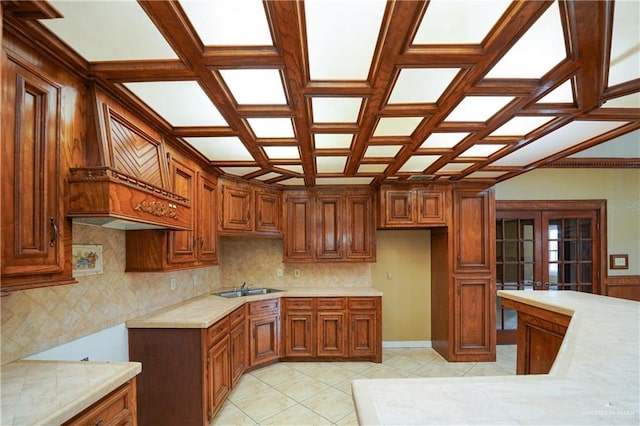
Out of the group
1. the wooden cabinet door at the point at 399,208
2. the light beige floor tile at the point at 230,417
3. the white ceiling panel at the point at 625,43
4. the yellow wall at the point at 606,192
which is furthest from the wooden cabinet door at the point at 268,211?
the white ceiling panel at the point at 625,43

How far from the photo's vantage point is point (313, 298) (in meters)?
4.02

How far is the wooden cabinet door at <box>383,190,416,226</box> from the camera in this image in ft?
13.5

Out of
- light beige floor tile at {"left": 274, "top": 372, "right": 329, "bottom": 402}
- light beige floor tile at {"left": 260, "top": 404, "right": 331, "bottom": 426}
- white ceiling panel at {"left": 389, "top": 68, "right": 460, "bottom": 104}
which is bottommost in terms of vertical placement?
light beige floor tile at {"left": 274, "top": 372, "right": 329, "bottom": 402}

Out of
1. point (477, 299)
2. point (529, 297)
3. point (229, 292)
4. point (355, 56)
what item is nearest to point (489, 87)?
point (355, 56)

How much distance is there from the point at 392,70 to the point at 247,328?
3.16 metres

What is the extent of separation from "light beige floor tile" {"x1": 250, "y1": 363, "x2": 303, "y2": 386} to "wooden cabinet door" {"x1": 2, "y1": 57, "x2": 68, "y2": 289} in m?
2.72

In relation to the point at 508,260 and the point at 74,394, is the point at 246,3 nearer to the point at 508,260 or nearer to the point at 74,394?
the point at 74,394

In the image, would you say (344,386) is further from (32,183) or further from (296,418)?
(32,183)

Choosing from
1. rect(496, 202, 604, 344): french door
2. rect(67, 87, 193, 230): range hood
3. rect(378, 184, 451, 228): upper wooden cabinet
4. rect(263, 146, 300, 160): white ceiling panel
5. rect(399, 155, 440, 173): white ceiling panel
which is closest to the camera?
rect(67, 87, 193, 230): range hood

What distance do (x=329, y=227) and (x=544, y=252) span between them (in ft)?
10.5

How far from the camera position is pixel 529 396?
1084 mm

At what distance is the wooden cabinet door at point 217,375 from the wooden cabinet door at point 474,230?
117 inches

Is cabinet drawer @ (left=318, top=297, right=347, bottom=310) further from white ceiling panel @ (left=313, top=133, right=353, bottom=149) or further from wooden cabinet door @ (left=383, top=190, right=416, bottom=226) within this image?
white ceiling panel @ (left=313, top=133, right=353, bottom=149)

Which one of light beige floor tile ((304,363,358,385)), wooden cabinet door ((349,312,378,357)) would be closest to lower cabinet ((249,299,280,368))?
light beige floor tile ((304,363,358,385))
